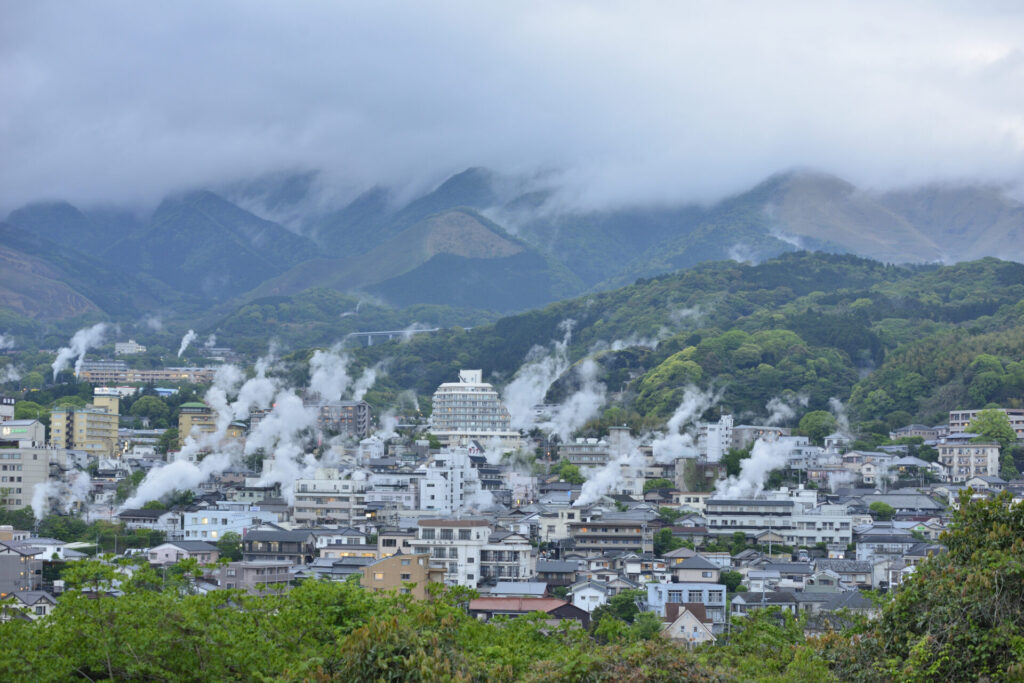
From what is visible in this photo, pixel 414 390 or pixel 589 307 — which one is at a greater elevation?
pixel 589 307

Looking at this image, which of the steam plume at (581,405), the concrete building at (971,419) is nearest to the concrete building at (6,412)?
the steam plume at (581,405)

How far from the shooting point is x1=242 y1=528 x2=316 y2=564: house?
4684 centimetres

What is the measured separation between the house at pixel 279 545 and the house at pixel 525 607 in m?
11.8

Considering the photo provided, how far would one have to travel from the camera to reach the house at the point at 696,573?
41719mm

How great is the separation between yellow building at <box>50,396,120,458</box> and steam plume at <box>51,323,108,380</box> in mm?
27435

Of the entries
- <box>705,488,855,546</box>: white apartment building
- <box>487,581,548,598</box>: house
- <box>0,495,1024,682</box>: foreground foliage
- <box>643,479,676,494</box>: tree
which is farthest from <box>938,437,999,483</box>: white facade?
<box>0,495,1024,682</box>: foreground foliage

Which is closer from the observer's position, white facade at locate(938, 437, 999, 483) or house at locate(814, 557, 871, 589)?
house at locate(814, 557, 871, 589)

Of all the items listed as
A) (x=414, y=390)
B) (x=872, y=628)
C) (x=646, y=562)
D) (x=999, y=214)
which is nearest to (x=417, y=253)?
(x=999, y=214)

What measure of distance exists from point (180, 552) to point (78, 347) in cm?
8445

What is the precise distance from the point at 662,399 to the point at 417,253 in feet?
396

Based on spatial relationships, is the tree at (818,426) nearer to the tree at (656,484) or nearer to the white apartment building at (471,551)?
the tree at (656,484)

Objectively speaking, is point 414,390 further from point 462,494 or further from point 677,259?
point 677,259

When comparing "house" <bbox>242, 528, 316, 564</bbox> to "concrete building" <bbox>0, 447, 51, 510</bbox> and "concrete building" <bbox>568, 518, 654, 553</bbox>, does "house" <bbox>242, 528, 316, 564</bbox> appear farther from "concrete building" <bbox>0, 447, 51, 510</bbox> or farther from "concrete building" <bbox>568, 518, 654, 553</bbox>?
"concrete building" <bbox>0, 447, 51, 510</bbox>

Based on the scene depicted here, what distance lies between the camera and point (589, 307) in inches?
4469
